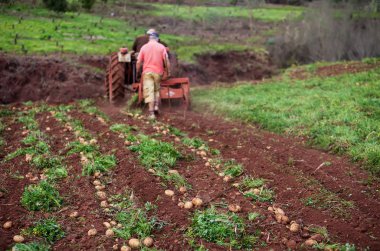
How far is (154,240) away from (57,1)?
67.2 feet

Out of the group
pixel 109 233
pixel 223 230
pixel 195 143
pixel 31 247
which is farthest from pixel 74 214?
pixel 195 143

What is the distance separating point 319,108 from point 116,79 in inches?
230

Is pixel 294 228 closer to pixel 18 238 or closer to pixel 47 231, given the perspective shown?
pixel 47 231

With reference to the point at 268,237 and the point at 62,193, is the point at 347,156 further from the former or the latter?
the point at 62,193

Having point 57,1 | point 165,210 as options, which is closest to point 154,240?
point 165,210

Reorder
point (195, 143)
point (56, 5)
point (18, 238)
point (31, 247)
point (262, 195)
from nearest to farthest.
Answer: point (31, 247), point (18, 238), point (262, 195), point (195, 143), point (56, 5)

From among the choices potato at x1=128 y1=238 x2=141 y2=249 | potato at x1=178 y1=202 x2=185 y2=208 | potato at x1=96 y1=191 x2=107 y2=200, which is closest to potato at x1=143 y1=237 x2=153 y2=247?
potato at x1=128 y1=238 x2=141 y2=249

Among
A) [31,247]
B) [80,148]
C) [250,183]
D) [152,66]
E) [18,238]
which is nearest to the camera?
[31,247]

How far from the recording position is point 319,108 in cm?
1053

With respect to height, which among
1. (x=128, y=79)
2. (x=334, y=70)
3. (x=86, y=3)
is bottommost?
(x=128, y=79)

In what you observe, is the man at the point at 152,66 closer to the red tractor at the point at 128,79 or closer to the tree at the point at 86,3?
the red tractor at the point at 128,79

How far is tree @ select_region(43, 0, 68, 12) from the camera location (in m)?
22.0

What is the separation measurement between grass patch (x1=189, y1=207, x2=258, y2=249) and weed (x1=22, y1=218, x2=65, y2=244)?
5.29 ft

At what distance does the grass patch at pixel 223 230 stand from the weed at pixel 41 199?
1.96m
